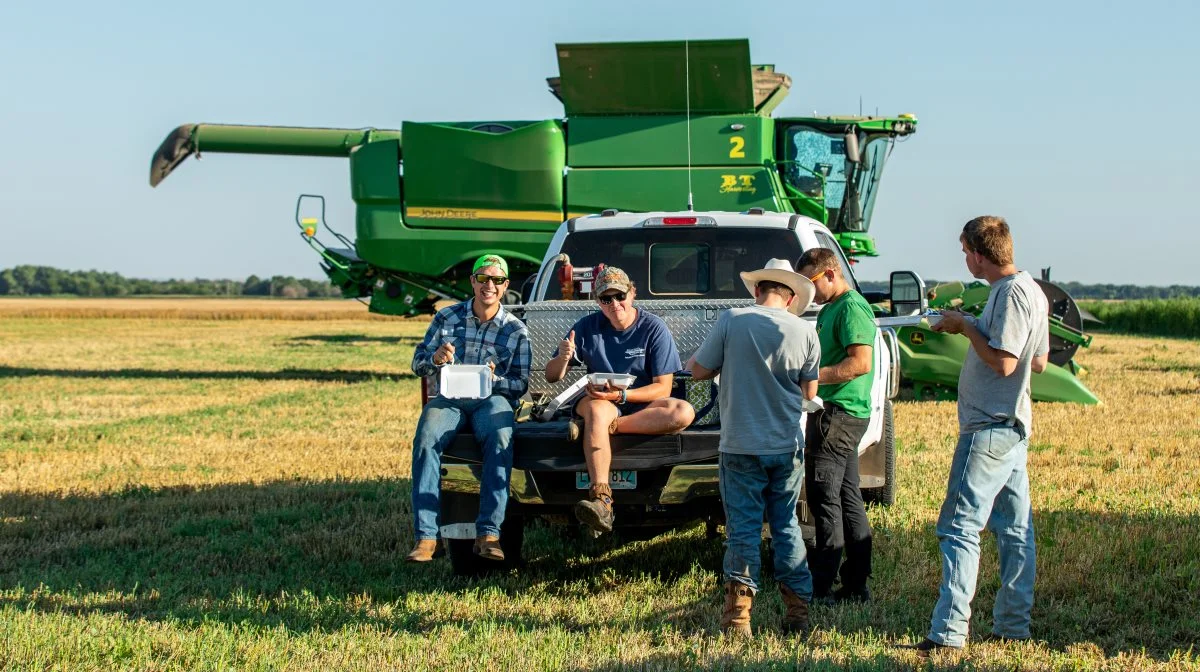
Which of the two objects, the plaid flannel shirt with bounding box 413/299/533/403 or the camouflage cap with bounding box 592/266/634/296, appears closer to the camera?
the camouflage cap with bounding box 592/266/634/296

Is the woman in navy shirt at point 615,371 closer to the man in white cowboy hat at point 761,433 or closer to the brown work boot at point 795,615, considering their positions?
the man in white cowboy hat at point 761,433

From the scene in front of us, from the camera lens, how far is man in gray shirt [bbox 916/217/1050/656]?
16.8 feet

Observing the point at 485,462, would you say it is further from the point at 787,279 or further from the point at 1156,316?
the point at 1156,316

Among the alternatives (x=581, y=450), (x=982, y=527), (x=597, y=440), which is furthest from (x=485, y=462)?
(x=982, y=527)

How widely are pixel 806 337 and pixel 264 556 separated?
3393 millimetres

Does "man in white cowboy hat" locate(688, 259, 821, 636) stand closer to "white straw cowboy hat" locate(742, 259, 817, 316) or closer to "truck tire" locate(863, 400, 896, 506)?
"white straw cowboy hat" locate(742, 259, 817, 316)

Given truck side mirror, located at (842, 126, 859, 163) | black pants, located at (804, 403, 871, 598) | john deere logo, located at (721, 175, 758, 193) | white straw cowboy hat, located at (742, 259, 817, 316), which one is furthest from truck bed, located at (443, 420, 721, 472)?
john deere logo, located at (721, 175, 758, 193)

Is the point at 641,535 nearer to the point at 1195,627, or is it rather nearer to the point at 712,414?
the point at 712,414

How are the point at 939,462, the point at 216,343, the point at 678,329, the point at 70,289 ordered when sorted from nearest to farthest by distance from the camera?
the point at 678,329 → the point at 939,462 → the point at 216,343 → the point at 70,289

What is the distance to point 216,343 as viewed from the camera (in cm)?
3397

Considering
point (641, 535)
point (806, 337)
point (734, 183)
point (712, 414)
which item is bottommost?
point (641, 535)

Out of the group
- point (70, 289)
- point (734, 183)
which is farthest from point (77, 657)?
point (70, 289)

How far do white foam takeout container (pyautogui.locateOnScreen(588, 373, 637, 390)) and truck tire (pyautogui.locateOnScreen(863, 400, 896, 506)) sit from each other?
Answer: 1.95 metres

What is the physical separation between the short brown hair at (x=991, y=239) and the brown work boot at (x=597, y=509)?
1958 millimetres
